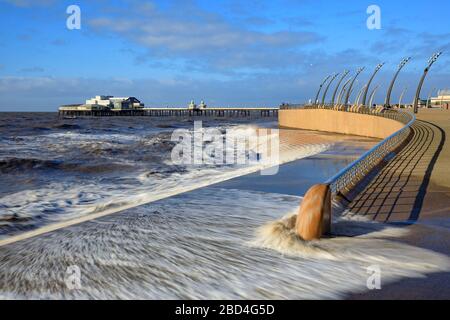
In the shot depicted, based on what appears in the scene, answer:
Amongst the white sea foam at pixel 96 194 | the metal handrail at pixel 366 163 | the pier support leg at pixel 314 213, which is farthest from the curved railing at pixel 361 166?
the white sea foam at pixel 96 194

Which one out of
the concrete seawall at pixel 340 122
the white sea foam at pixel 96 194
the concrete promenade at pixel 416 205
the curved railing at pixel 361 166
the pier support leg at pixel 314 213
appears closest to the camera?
the concrete promenade at pixel 416 205

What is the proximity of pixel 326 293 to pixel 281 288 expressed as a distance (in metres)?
0.43

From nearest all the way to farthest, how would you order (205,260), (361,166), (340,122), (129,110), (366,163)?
1. (205,260)
2. (361,166)
3. (366,163)
4. (340,122)
5. (129,110)

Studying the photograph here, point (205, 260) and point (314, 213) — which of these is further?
point (314, 213)

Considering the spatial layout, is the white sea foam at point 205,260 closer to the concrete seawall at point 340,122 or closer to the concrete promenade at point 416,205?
the concrete promenade at point 416,205

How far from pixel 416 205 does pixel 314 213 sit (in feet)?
9.01

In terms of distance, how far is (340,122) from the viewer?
112ft

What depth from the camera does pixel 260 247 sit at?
5277mm

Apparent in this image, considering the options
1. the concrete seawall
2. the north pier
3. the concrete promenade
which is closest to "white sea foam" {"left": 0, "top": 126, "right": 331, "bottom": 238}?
the concrete promenade

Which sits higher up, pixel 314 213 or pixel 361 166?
pixel 361 166

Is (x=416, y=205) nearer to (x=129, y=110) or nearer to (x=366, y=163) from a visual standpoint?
(x=366, y=163)

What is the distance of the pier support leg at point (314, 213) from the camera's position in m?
5.14

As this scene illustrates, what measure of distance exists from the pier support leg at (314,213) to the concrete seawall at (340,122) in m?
16.1

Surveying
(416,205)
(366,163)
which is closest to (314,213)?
(416,205)
